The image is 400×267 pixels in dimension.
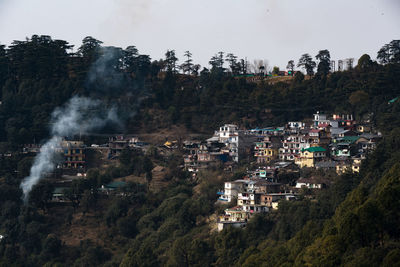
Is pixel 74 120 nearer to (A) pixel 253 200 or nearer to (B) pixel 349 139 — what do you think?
(A) pixel 253 200

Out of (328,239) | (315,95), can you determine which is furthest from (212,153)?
(328,239)

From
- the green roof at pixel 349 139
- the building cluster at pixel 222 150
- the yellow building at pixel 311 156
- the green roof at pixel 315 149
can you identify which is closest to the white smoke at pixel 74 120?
the building cluster at pixel 222 150

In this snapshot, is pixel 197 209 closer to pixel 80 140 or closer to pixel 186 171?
pixel 186 171

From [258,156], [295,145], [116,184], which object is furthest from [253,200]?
[116,184]

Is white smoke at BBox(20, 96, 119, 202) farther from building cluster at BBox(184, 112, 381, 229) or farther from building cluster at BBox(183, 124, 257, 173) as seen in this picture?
building cluster at BBox(183, 124, 257, 173)

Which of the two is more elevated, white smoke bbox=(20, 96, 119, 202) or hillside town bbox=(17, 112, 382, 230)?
white smoke bbox=(20, 96, 119, 202)

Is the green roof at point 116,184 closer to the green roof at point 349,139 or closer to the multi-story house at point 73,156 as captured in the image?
the multi-story house at point 73,156

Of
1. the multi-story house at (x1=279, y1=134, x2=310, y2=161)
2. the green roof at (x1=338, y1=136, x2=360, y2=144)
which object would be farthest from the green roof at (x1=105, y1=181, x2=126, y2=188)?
the green roof at (x1=338, y1=136, x2=360, y2=144)
